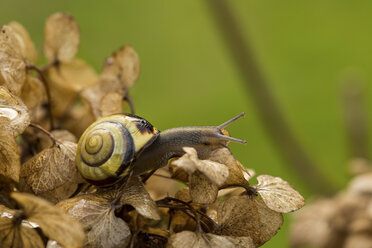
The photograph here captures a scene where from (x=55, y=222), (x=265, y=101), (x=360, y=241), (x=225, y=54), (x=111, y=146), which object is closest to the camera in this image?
(x=55, y=222)

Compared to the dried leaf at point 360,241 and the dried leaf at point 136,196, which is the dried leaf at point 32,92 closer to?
the dried leaf at point 136,196

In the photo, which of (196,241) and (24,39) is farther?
(24,39)

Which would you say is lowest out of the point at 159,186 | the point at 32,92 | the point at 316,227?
the point at 316,227

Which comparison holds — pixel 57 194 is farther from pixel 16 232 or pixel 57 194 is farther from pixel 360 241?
pixel 360 241

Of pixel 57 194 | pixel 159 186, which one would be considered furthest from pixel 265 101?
pixel 57 194

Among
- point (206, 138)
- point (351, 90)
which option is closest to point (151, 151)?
point (206, 138)

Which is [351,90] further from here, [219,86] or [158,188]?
[158,188]

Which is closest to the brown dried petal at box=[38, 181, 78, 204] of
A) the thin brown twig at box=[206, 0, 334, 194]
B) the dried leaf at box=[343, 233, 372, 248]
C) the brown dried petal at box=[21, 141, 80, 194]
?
the brown dried petal at box=[21, 141, 80, 194]
